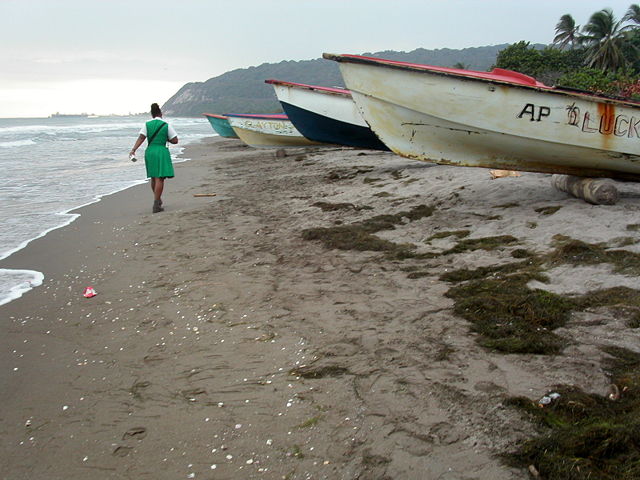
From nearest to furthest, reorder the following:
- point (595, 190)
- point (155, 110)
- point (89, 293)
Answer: point (89, 293)
point (595, 190)
point (155, 110)

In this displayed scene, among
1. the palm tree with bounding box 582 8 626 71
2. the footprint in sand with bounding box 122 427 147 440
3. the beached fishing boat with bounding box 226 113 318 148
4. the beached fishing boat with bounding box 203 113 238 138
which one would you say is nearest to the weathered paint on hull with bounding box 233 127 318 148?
the beached fishing boat with bounding box 226 113 318 148

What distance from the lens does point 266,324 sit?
337 cm

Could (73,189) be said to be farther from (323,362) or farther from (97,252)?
(323,362)

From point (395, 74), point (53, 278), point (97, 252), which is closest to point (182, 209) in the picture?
point (97, 252)

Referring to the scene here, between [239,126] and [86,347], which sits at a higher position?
[239,126]

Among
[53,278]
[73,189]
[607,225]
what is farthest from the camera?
[73,189]

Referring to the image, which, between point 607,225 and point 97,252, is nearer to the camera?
point 607,225

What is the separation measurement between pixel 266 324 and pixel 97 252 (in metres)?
3.06

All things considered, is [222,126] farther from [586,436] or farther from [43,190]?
[586,436]

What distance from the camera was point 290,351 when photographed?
297 centimetres

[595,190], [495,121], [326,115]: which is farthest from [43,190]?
[595,190]

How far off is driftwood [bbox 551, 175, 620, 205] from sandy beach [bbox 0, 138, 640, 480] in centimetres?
10

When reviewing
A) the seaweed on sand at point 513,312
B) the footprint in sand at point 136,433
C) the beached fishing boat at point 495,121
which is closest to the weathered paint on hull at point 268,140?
the beached fishing boat at point 495,121

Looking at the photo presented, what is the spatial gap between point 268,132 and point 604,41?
2821 cm
